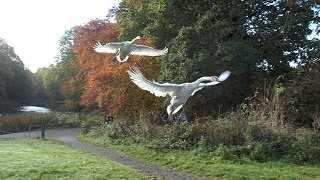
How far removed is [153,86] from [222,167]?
4021 mm

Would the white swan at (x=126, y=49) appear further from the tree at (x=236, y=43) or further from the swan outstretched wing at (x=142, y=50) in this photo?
the tree at (x=236, y=43)

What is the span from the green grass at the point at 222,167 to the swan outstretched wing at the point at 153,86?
3142 mm

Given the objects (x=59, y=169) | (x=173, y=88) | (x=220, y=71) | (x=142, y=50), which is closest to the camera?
(x=173, y=88)

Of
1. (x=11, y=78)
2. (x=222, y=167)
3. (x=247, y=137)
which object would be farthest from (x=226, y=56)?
(x=11, y=78)

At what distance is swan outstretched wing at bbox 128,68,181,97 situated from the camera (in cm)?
827

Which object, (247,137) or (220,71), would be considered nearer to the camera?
(247,137)

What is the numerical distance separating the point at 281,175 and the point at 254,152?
7.46 ft

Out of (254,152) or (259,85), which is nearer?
(254,152)

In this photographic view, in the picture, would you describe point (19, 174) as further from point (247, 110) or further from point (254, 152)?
point (247, 110)

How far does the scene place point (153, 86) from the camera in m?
8.30

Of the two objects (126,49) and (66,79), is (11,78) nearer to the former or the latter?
(66,79)

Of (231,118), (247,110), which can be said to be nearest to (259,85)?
(247,110)

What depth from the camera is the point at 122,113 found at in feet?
66.9

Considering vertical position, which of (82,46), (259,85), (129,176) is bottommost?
(129,176)
